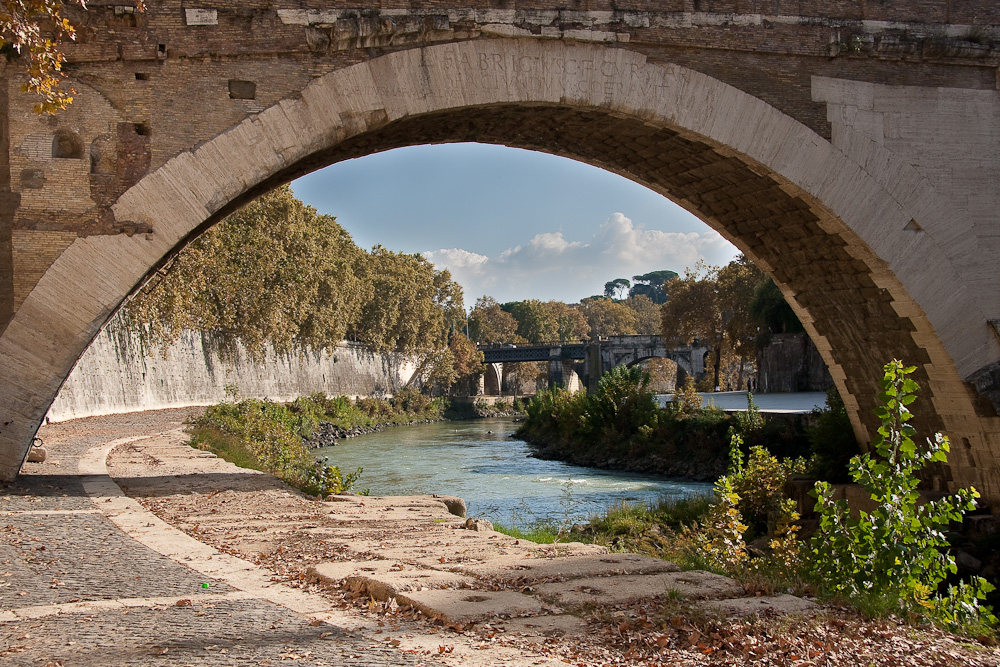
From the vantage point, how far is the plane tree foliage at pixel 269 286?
17.4 m

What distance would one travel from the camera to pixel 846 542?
4.90 meters

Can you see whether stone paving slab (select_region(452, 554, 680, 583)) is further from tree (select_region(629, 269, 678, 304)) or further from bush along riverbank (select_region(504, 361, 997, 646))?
tree (select_region(629, 269, 678, 304))

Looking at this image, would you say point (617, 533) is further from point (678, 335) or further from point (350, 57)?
point (678, 335)

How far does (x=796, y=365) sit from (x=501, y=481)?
12759 mm

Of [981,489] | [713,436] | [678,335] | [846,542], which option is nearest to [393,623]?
[846,542]

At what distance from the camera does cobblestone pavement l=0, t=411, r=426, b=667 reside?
10.00 ft

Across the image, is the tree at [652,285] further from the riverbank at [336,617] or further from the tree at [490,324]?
the riverbank at [336,617]

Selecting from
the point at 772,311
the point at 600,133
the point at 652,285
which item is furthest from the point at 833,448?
the point at 652,285

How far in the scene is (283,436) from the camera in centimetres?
1561

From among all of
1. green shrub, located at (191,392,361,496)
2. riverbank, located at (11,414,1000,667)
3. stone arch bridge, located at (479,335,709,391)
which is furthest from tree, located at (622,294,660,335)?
riverbank, located at (11,414,1000,667)

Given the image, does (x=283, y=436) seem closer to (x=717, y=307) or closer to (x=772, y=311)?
(x=772, y=311)

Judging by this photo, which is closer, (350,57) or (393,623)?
(393,623)

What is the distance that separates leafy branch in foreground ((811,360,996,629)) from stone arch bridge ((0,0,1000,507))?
12.3 ft

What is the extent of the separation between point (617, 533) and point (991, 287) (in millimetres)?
4734
